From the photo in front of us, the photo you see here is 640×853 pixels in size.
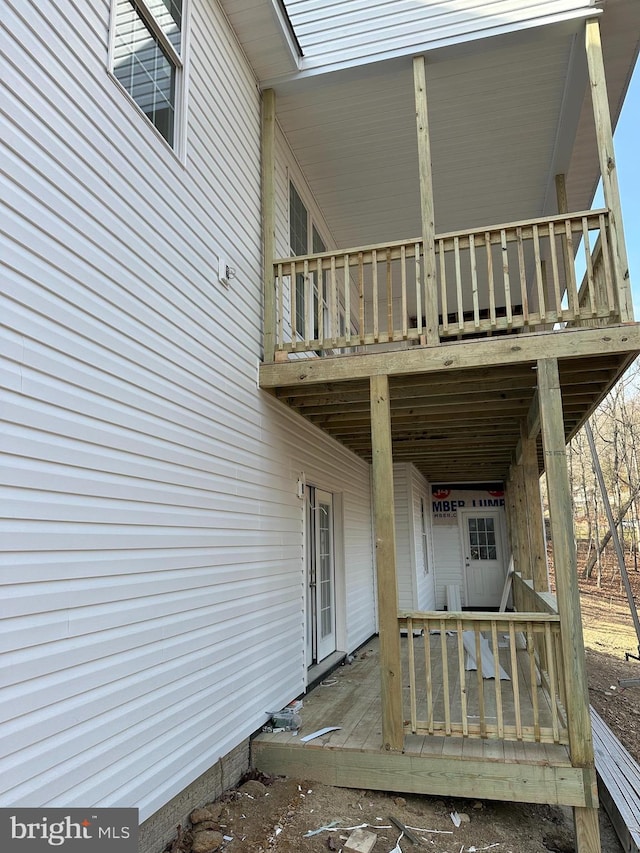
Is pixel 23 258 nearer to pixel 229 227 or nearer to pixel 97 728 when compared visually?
pixel 97 728

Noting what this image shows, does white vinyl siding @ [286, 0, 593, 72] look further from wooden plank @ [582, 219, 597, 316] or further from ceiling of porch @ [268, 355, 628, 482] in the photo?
ceiling of porch @ [268, 355, 628, 482]

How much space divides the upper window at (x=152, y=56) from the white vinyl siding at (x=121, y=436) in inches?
7.8

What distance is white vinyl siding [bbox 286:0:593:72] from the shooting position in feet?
15.9

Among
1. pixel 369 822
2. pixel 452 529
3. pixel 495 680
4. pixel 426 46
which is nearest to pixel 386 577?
pixel 495 680

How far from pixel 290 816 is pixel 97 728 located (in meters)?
1.74

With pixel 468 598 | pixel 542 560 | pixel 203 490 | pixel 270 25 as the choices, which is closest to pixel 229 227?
pixel 270 25

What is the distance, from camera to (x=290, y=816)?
3.62 meters

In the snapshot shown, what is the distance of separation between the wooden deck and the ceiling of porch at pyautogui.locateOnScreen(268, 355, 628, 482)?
9.08 feet

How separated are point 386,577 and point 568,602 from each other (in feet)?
4.15

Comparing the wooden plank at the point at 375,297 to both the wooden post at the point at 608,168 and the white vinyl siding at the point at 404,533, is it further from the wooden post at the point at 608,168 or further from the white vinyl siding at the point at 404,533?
the white vinyl siding at the point at 404,533

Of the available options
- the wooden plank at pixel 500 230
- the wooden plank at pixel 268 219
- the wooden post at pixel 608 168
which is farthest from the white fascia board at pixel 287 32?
the wooden post at pixel 608 168

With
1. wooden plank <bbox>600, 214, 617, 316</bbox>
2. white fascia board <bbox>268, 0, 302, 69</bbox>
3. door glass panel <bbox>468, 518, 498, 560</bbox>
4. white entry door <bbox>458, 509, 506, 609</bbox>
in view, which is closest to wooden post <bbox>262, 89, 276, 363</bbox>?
white fascia board <bbox>268, 0, 302, 69</bbox>

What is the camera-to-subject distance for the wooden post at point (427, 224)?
4.53m

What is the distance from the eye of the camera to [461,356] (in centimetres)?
441
